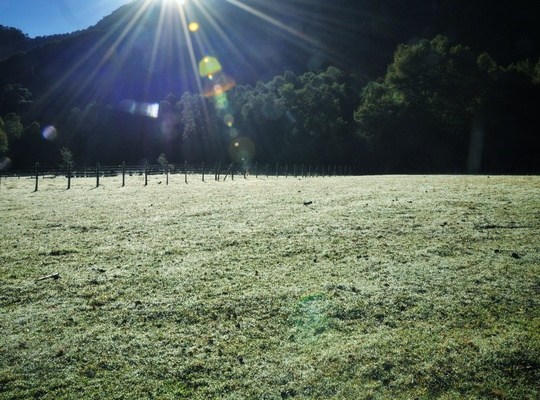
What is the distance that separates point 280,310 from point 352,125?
83383 mm

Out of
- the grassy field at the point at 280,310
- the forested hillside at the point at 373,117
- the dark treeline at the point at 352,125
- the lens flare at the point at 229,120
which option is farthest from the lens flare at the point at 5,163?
the grassy field at the point at 280,310

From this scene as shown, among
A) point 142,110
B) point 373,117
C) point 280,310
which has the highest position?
point 142,110

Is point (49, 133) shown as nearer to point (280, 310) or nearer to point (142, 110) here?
point (142, 110)

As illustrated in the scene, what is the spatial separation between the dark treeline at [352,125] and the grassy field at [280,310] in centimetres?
5953

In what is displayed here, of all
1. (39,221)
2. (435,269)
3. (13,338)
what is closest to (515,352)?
(435,269)

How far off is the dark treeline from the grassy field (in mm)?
59528

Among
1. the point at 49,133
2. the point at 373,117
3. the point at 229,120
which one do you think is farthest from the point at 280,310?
the point at 49,133

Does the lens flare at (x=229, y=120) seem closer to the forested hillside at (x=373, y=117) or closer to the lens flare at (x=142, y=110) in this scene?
the forested hillside at (x=373, y=117)

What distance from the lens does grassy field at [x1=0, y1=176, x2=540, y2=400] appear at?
5461mm

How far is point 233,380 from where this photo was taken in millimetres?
5488

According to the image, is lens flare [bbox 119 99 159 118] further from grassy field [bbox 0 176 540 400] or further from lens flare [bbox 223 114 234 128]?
grassy field [bbox 0 176 540 400]

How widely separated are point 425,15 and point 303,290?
185456 mm

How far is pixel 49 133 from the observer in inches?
4345

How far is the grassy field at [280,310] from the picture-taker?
546 cm
